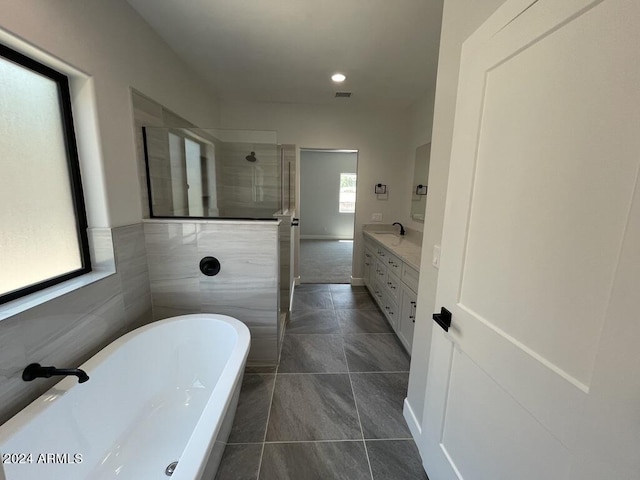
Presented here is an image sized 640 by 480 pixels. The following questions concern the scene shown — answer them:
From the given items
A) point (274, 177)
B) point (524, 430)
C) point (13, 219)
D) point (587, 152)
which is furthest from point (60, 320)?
point (587, 152)

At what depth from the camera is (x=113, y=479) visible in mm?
1220

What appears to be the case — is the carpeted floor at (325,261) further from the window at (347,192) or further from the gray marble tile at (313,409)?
the gray marble tile at (313,409)

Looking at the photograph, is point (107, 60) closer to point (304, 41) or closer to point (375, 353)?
point (304, 41)

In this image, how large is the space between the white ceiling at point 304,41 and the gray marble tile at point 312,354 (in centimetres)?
275

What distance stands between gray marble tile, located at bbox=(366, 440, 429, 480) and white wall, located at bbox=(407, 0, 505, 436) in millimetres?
123

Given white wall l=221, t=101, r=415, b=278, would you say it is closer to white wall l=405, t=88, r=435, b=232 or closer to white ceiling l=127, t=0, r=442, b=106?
white wall l=405, t=88, r=435, b=232

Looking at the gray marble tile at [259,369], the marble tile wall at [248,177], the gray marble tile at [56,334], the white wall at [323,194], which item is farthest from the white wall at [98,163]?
the white wall at [323,194]

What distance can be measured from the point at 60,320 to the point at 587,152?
83.9 inches

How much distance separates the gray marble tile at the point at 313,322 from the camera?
9.29 feet

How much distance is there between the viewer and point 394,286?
273 cm

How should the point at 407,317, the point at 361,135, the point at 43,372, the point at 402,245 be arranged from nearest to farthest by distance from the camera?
the point at 43,372 → the point at 407,317 → the point at 402,245 → the point at 361,135

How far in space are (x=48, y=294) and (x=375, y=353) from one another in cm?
237

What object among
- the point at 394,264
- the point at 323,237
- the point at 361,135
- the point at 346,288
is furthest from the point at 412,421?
the point at 323,237

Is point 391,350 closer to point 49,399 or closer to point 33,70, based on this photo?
point 49,399
